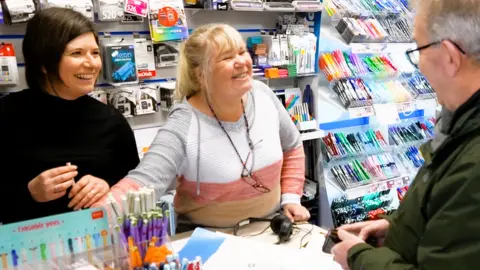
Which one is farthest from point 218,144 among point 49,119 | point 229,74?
point 49,119

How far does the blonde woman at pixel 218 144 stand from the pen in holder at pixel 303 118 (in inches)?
43.5

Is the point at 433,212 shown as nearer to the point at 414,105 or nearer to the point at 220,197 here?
the point at 220,197

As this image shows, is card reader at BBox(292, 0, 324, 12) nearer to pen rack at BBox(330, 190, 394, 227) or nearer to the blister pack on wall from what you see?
the blister pack on wall

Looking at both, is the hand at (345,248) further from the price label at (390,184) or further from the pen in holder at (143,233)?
the price label at (390,184)

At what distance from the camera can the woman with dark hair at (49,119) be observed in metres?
1.81

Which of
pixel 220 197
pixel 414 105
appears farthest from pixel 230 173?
pixel 414 105

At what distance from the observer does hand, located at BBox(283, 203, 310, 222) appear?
1.98 m

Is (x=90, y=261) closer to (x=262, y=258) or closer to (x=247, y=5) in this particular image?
(x=262, y=258)

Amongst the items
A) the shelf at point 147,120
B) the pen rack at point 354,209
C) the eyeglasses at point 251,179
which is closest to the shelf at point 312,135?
the pen rack at point 354,209

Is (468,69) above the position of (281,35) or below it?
above

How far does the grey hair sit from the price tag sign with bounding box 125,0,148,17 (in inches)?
70.8

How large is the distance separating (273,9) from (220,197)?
151 centimetres

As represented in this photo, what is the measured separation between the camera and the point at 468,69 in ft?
3.21

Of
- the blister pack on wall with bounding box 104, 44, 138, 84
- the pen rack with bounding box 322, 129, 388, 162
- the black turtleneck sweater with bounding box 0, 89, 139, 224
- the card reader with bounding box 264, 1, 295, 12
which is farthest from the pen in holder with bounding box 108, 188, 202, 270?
the pen rack with bounding box 322, 129, 388, 162
